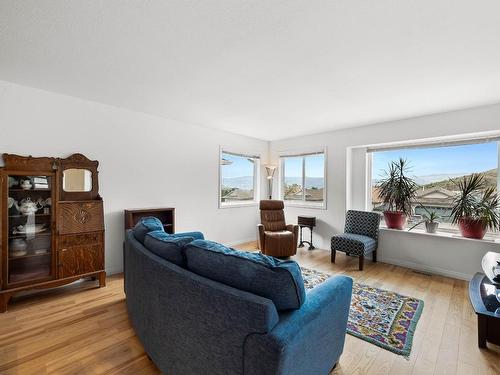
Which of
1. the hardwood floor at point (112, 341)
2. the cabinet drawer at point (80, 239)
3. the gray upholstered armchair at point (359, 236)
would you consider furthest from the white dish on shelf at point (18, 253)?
the gray upholstered armchair at point (359, 236)

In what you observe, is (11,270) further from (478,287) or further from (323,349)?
(478,287)

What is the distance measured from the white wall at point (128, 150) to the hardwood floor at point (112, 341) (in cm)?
95

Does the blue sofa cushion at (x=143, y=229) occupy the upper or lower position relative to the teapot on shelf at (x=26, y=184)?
lower

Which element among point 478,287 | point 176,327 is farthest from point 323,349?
point 478,287

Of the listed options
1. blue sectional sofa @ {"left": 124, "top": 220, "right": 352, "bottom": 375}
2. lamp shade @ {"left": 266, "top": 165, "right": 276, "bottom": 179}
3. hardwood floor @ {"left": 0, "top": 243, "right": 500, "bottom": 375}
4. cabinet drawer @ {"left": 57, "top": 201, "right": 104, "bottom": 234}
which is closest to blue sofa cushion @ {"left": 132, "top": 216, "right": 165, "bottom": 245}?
blue sectional sofa @ {"left": 124, "top": 220, "right": 352, "bottom": 375}

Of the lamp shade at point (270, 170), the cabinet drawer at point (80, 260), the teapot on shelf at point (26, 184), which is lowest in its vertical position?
the cabinet drawer at point (80, 260)

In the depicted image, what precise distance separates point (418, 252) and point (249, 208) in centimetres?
320

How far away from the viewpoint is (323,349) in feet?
4.63

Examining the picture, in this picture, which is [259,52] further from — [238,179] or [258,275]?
[238,179]

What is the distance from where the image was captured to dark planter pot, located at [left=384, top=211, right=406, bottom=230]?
395 centimetres

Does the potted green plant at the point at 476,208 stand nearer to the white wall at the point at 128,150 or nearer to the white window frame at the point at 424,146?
the white window frame at the point at 424,146

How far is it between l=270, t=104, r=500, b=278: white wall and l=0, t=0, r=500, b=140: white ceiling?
320mm

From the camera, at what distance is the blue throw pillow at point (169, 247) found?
1.57 meters

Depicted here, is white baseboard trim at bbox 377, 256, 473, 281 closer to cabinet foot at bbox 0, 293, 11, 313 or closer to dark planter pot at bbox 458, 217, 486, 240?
dark planter pot at bbox 458, 217, 486, 240
